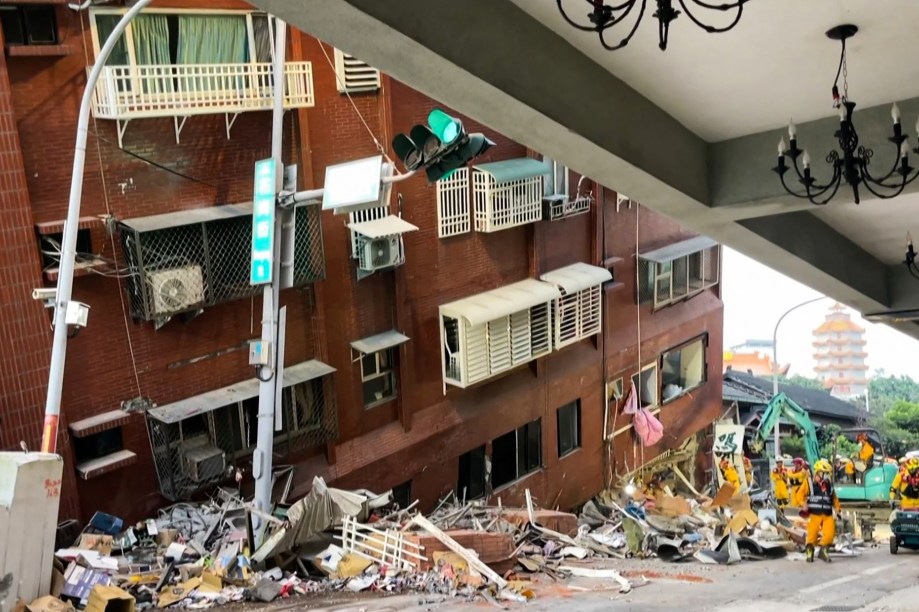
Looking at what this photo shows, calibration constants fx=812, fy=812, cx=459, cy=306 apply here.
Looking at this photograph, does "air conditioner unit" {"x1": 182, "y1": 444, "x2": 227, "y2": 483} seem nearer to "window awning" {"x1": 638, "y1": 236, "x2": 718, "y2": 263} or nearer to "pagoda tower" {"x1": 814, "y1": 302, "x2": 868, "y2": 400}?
"window awning" {"x1": 638, "y1": 236, "x2": 718, "y2": 263}

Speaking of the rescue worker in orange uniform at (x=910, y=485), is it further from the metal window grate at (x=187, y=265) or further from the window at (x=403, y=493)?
the metal window grate at (x=187, y=265)

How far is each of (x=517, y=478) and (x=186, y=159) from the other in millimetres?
8908

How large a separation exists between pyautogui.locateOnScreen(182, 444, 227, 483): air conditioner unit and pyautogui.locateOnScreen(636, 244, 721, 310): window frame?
10.6 m

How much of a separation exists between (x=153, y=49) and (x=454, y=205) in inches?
223

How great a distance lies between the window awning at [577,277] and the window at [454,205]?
89.9 inches

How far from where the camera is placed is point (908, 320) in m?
9.77

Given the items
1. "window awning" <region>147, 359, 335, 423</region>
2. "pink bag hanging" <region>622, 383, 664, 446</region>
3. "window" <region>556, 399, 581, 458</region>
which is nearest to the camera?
"window awning" <region>147, 359, 335, 423</region>

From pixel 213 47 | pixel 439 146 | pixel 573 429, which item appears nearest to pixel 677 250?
pixel 573 429

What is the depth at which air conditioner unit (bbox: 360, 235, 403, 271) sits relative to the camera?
12.3 m

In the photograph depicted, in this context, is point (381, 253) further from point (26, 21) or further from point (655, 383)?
point (655, 383)

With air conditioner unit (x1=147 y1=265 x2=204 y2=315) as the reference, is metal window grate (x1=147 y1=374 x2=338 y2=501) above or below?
below

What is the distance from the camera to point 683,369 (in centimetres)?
2108

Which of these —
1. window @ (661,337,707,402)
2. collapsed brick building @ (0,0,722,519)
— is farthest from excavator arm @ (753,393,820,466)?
collapsed brick building @ (0,0,722,519)

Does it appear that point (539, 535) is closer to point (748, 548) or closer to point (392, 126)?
point (748, 548)
